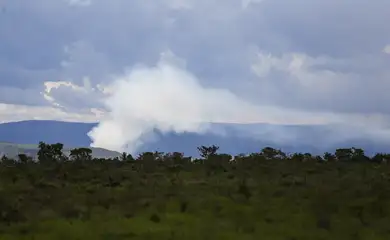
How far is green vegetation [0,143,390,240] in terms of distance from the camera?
11.1 m

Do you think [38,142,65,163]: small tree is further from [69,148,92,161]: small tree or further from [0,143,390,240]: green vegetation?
[0,143,390,240]: green vegetation

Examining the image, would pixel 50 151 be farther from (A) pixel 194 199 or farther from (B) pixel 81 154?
(A) pixel 194 199

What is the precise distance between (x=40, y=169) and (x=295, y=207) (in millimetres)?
8109

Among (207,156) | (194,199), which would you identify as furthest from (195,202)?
(207,156)

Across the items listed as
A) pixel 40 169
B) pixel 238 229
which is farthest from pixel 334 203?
A: pixel 40 169

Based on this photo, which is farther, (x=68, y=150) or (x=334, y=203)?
(x=68, y=150)

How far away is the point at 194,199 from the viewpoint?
44.3ft

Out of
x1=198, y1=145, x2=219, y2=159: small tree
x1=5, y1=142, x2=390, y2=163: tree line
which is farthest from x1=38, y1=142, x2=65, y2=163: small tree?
x1=198, y1=145, x2=219, y2=159: small tree

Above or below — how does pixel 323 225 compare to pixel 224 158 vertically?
below

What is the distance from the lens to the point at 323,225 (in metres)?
11.5

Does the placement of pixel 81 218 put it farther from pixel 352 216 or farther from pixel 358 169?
pixel 358 169

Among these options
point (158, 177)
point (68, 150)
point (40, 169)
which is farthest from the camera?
point (68, 150)

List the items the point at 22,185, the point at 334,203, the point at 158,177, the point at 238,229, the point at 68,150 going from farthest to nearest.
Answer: the point at 68,150
the point at 158,177
the point at 22,185
the point at 334,203
the point at 238,229

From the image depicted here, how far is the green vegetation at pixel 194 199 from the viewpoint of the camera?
11.1 metres
